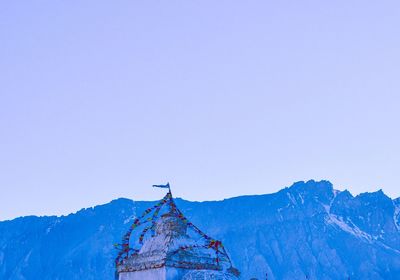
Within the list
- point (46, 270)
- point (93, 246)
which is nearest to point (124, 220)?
point (93, 246)

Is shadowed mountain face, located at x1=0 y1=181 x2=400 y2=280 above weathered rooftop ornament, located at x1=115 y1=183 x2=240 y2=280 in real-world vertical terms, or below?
above

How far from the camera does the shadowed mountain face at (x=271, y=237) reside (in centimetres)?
15738

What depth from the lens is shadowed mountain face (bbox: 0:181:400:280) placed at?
157375mm

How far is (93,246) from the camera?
183500 mm

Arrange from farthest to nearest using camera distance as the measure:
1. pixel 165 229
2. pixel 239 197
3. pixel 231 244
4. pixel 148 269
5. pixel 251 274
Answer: pixel 239 197 < pixel 231 244 < pixel 251 274 < pixel 165 229 < pixel 148 269

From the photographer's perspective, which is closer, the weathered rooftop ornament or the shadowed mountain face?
the weathered rooftop ornament

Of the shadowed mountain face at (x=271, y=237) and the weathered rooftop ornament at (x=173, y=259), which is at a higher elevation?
the shadowed mountain face at (x=271, y=237)

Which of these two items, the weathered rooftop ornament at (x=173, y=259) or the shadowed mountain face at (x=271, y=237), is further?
the shadowed mountain face at (x=271, y=237)

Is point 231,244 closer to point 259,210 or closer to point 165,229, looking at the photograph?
point 259,210

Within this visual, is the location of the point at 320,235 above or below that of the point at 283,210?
below

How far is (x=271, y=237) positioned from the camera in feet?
570

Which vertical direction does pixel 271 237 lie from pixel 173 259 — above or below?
above

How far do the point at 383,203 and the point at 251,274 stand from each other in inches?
2216

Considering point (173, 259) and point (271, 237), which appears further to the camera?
point (271, 237)
